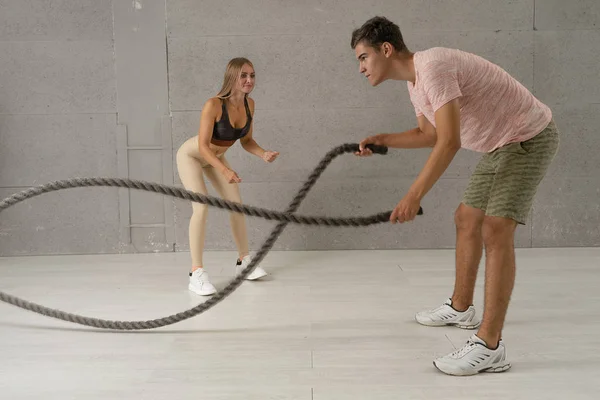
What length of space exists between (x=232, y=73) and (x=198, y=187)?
0.64 meters

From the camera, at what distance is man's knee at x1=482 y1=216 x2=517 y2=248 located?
2125 millimetres

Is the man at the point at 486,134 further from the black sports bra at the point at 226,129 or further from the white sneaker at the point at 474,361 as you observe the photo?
the black sports bra at the point at 226,129

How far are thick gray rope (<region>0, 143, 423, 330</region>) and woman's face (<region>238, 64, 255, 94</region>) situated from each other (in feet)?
2.99

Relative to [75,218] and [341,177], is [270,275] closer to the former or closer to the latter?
[341,177]

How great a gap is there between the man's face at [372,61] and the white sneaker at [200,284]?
5.01 ft

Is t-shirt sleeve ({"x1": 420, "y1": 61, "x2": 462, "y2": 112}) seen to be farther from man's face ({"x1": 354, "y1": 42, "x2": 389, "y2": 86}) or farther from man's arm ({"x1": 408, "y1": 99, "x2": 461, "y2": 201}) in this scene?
man's face ({"x1": 354, "y1": 42, "x2": 389, "y2": 86})

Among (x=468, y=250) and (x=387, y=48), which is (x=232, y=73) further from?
(x=468, y=250)

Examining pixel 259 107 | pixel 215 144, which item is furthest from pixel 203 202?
pixel 259 107

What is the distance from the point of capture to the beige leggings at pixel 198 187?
3361 mm

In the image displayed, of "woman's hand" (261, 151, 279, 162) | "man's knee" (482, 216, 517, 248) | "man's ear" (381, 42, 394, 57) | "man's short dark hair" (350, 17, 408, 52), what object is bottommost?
"man's knee" (482, 216, 517, 248)

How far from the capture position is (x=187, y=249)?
438 cm

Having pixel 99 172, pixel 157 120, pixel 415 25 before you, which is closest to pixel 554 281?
pixel 415 25

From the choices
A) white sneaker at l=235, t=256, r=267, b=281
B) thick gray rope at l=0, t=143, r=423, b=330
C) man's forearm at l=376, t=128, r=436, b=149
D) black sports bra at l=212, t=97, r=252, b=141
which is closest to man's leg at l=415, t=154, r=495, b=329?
man's forearm at l=376, t=128, r=436, b=149

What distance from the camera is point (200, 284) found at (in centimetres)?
326
